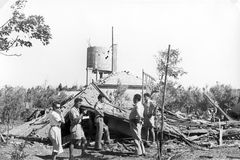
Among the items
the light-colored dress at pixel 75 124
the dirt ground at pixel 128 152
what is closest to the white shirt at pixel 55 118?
the light-colored dress at pixel 75 124

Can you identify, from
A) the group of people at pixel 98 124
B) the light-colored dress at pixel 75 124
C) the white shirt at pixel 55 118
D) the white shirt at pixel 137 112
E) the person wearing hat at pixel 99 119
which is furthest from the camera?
the person wearing hat at pixel 99 119

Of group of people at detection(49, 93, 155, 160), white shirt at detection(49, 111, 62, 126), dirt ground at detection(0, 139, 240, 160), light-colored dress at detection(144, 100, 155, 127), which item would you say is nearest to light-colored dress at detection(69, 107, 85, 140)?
group of people at detection(49, 93, 155, 160)

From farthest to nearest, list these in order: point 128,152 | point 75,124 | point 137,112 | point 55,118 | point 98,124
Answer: point 98,124 → point 128,152 → point 137,112 → point 75,124 → point 55,118

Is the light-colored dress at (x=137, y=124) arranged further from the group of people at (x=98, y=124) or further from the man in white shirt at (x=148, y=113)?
the man in white shirt at (x=148, y=113)

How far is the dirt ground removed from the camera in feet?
34.0

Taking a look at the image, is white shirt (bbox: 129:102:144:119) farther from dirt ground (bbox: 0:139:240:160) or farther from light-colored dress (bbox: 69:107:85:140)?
light-colored dress (bbox: 69:107:85:140)

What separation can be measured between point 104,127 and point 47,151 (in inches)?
85.5

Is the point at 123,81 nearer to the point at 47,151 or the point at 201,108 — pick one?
the point at 201,108

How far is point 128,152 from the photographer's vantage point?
38.1 feet

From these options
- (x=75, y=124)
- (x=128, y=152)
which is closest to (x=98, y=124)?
(x=128, y=152)

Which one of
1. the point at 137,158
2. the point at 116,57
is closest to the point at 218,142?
the point at 137,158

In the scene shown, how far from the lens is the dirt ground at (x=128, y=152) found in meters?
10.4

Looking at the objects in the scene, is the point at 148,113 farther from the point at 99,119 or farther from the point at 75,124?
the point at 75,124

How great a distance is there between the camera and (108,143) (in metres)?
12.5
